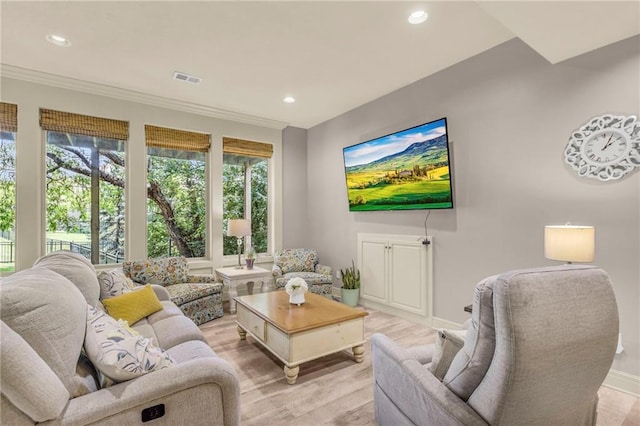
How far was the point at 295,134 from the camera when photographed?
17.7 ft

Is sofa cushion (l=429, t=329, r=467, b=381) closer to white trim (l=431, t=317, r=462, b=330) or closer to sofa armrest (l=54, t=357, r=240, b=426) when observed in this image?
sofa armrest (l=54, t=357, r=240, b=426)

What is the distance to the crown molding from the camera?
333cm

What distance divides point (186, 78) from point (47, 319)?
302 centimetres

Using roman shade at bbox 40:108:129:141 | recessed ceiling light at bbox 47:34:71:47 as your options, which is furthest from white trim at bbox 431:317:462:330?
recessed ceiling light at bbox 47:34:71:47

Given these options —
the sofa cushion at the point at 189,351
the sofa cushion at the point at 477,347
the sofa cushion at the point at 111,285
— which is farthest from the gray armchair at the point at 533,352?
the sofa cushion at the point at 111,285

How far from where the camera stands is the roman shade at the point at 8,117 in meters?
3.31

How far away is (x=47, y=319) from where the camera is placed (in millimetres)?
1169

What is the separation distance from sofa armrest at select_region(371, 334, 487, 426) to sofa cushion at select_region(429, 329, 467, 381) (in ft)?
0.14

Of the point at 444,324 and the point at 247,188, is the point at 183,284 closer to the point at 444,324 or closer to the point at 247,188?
the point at 247,188

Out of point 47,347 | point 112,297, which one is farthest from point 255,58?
point 47,347

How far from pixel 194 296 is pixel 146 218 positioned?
133 cm

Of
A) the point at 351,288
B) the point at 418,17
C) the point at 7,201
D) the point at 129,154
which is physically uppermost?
the point at 418,17

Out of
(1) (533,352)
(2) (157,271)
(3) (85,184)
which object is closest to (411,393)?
(1) (533,352)

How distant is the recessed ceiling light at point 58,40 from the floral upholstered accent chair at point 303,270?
3.25 m
